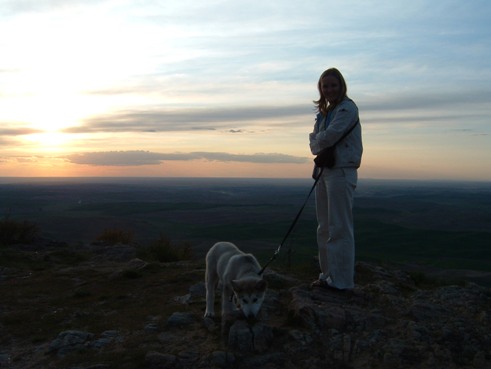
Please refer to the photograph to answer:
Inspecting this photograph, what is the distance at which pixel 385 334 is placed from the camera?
19.1 feet

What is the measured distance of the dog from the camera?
5.66m

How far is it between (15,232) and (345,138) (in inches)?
547

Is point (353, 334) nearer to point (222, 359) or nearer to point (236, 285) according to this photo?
→ point (236, 285)

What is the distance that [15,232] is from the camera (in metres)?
16.3

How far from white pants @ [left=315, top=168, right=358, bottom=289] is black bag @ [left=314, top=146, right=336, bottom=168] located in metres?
0.12

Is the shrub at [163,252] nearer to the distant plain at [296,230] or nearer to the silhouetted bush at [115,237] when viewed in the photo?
the silhouetted bush at [115,237]

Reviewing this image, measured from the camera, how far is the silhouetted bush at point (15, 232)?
52.6 ft

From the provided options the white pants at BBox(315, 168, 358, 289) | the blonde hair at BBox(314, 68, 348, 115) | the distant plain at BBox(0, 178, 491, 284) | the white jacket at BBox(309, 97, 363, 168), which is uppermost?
the blonde hair at BBox(314, 68, 348, 115)

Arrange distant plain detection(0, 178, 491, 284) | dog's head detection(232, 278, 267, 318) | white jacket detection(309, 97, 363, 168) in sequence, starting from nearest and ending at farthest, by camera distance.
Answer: dog's head detection(232, 278, 267, 318) → white jacket detection(309, 97, 363, 168) → distant plain detection(0, 178, 491, 284)

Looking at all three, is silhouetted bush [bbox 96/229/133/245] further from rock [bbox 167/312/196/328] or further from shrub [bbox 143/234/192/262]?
rock [bbox 167/312/196/328]

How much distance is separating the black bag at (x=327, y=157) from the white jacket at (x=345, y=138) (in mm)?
48

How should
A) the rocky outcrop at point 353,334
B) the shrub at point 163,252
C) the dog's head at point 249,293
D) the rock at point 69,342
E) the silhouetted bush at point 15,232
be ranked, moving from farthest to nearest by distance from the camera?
the silhouetted bush at point 15,232 → the shrub at point 163,252 → the rock at point 69,342 → the dog's head at point 249,293 → the rocky outcrop at point 353,334

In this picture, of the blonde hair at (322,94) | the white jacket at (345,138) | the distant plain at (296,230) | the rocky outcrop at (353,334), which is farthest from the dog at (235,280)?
the distant plain at (296,230)

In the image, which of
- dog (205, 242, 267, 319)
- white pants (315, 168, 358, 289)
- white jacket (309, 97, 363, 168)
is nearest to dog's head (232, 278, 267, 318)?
dog (205, 242, 267, 319)
